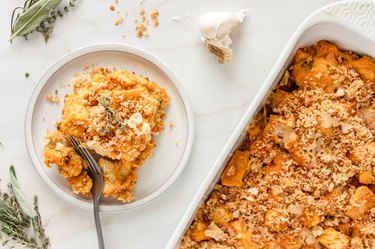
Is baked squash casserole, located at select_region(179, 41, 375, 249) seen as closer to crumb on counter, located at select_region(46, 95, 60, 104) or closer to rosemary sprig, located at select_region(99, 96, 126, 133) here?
rosemary sprig, located at select_region(99, 96, 126, 133)

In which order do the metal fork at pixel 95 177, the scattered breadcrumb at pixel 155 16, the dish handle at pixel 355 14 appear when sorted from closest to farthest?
the dish handle at pixel 355 14
the metal fork at pixel 95 177
the scattered breadcrumb at pixel 155 16

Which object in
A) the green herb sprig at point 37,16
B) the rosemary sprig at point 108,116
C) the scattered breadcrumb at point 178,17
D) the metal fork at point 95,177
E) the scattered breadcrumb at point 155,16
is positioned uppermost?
the green herb sprig at point 37,16

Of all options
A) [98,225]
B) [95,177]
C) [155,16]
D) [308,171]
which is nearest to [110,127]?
[95,177]

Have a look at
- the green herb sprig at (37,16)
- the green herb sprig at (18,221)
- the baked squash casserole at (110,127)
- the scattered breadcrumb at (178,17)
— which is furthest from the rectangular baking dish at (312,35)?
the green herb sprig at (37,16)

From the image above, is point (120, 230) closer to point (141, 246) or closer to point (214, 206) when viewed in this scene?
point (141, 246)

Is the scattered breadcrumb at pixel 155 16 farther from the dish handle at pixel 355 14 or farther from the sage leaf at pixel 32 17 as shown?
the dish handle at pixel 355 14

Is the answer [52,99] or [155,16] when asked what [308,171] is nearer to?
[155,16]

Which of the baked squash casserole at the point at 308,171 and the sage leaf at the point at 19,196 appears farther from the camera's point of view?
the sage leaf at the point at 19,196

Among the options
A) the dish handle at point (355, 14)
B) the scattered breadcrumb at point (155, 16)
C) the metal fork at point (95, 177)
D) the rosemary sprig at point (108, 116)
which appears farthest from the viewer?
the scattered breadcrumb at point (155, 16)

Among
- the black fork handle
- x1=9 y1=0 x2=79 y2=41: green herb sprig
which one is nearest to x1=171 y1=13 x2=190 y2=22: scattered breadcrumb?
x1=9 y1=0 x2=79 y2=41: green herb sprig

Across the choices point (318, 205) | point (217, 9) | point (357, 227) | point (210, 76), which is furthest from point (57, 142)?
point (357, 227)
